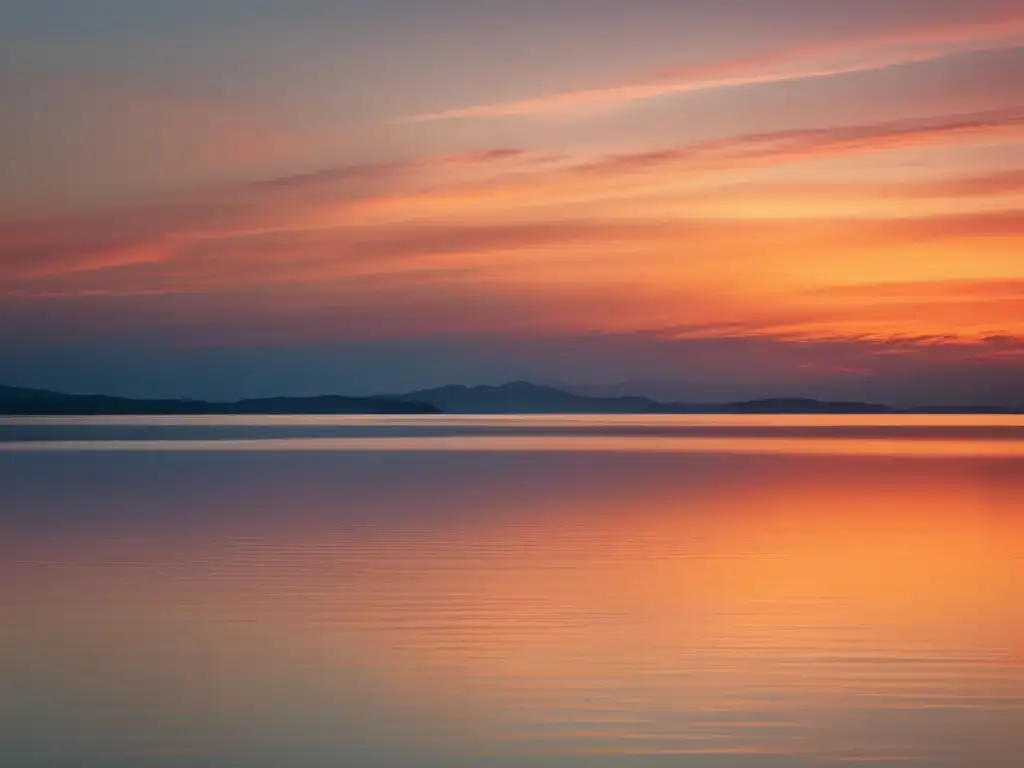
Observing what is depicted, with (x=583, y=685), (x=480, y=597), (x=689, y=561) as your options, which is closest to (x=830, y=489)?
(x=689, y=561)

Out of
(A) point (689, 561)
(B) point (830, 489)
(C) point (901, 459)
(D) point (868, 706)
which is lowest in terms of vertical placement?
(D) point (868, 706)

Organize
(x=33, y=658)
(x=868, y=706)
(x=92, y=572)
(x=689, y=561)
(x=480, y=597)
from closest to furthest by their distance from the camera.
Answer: (x=868, y=706), (x=33, y=658), (x=480, y=597), (x=92, y=572), (x=689, y=561)

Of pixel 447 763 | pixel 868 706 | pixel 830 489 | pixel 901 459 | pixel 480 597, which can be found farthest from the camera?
pixel 901 459

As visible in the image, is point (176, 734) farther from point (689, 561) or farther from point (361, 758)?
point (689, 561)

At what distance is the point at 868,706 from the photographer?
9.93 meters

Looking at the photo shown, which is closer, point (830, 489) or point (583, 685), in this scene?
point (583, 685)

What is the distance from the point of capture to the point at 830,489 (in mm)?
29188

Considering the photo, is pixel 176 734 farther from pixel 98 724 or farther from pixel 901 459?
pixel 901 459

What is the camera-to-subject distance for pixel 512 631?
1263 cm

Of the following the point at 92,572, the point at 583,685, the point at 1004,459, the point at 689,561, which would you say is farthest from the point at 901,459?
the point at 583,685

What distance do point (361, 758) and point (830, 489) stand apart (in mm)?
21384

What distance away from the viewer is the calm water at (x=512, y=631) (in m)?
9.13

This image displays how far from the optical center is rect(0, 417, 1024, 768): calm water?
30.0ft

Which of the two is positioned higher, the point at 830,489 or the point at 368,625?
the point at 830,489
